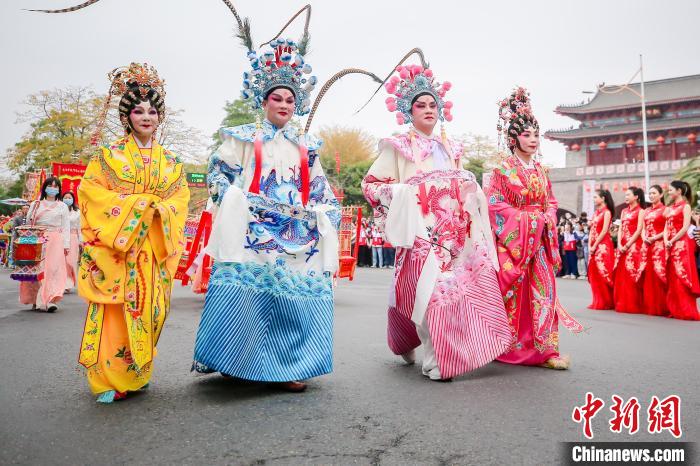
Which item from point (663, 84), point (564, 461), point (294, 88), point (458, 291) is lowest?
point (564, 461)

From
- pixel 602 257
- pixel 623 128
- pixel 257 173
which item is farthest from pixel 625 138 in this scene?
pixel 257 173

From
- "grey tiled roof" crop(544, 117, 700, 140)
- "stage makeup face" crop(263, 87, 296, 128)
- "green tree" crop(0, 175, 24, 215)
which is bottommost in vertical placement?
"stage makeup face" crop(263, 87, 296, 128)

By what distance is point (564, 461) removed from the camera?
105 inches

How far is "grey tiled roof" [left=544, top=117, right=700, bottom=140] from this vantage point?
36.1 metres

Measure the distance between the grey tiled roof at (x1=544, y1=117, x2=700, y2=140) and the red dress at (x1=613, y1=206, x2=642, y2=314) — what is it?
3130 centimetres

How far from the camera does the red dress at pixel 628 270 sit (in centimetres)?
930

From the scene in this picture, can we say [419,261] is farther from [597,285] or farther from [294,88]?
[597,285]

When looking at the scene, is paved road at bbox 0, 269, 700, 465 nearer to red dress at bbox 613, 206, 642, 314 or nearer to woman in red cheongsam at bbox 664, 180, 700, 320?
woman in red cheongsam at bbox 664, 180, 700, 320

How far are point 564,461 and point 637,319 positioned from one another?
21.1 ft

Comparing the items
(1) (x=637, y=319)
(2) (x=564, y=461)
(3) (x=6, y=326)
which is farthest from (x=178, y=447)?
(1) (x=637, y=319)

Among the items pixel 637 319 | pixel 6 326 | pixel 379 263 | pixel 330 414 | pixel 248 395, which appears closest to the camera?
pixel 330 414

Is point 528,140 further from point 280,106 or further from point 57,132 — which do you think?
point 57,132

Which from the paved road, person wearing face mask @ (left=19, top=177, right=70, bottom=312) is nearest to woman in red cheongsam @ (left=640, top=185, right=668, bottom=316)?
the paved road

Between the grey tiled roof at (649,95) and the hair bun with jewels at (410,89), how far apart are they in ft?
123
